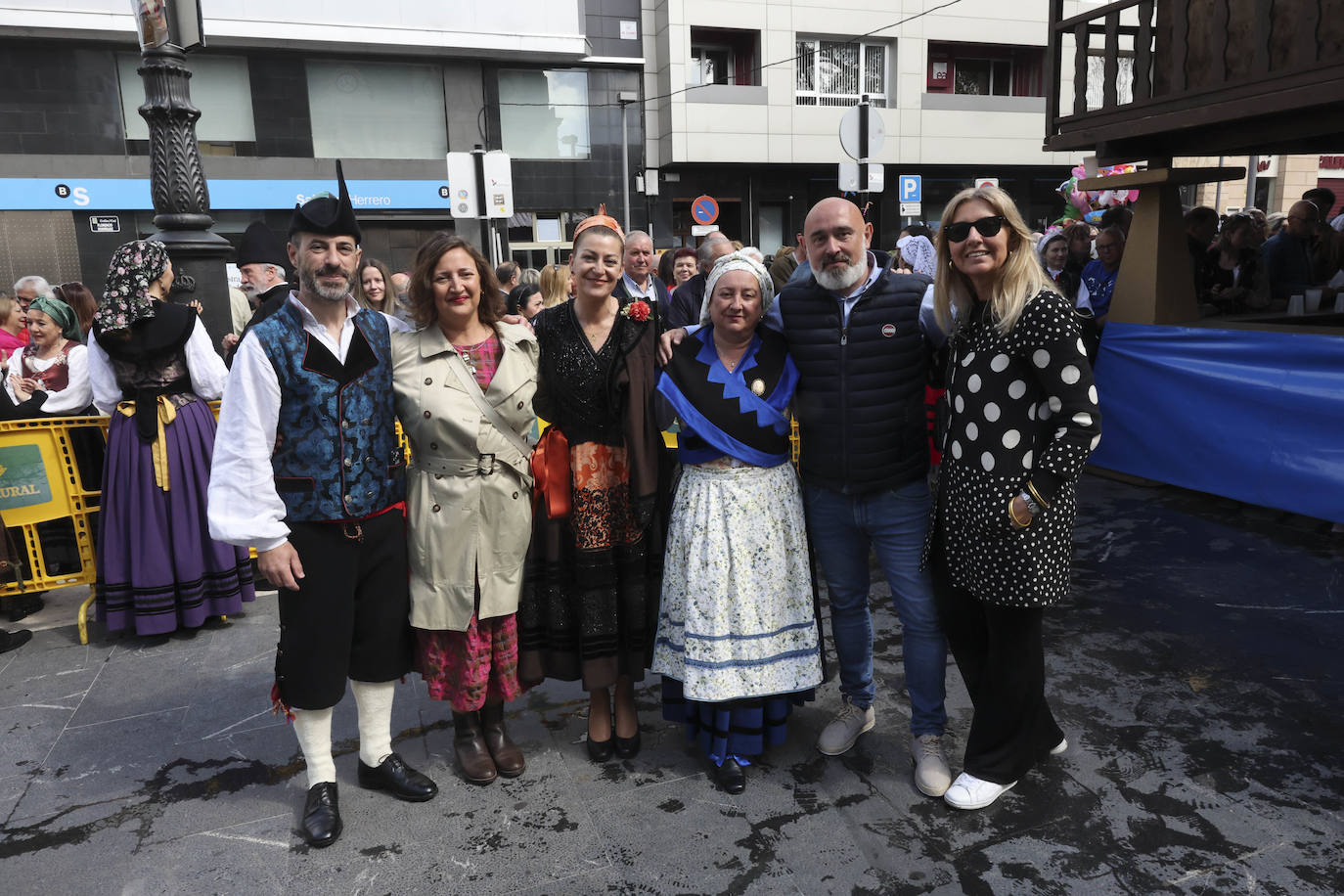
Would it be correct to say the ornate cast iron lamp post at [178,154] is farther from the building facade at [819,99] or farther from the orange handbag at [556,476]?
the building facade at [819,99]

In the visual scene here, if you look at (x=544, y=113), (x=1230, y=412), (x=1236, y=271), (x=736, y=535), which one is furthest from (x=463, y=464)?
(x=544, y=113)

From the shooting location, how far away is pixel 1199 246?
8.12 metres

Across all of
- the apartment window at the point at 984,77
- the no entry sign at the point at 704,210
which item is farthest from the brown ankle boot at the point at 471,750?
the apartment window at the point at 984,77

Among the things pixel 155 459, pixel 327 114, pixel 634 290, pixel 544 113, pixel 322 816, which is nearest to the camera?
pixel 322 816

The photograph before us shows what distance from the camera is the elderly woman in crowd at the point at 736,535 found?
302 centimetres

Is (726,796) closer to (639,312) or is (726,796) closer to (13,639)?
(639,312)

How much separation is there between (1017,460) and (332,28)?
60.7 feet

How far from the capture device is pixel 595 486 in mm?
3133

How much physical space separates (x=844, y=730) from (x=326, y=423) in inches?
87.4

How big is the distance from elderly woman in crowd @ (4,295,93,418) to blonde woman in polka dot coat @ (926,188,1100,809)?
4.94 metres

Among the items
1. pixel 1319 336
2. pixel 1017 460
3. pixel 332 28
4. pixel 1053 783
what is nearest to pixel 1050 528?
pixel 1017 460

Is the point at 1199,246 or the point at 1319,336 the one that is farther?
the point at 1199,246

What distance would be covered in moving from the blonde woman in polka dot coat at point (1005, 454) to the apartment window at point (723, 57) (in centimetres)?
1890

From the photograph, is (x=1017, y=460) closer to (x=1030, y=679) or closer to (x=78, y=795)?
(x=1030, y=679)
